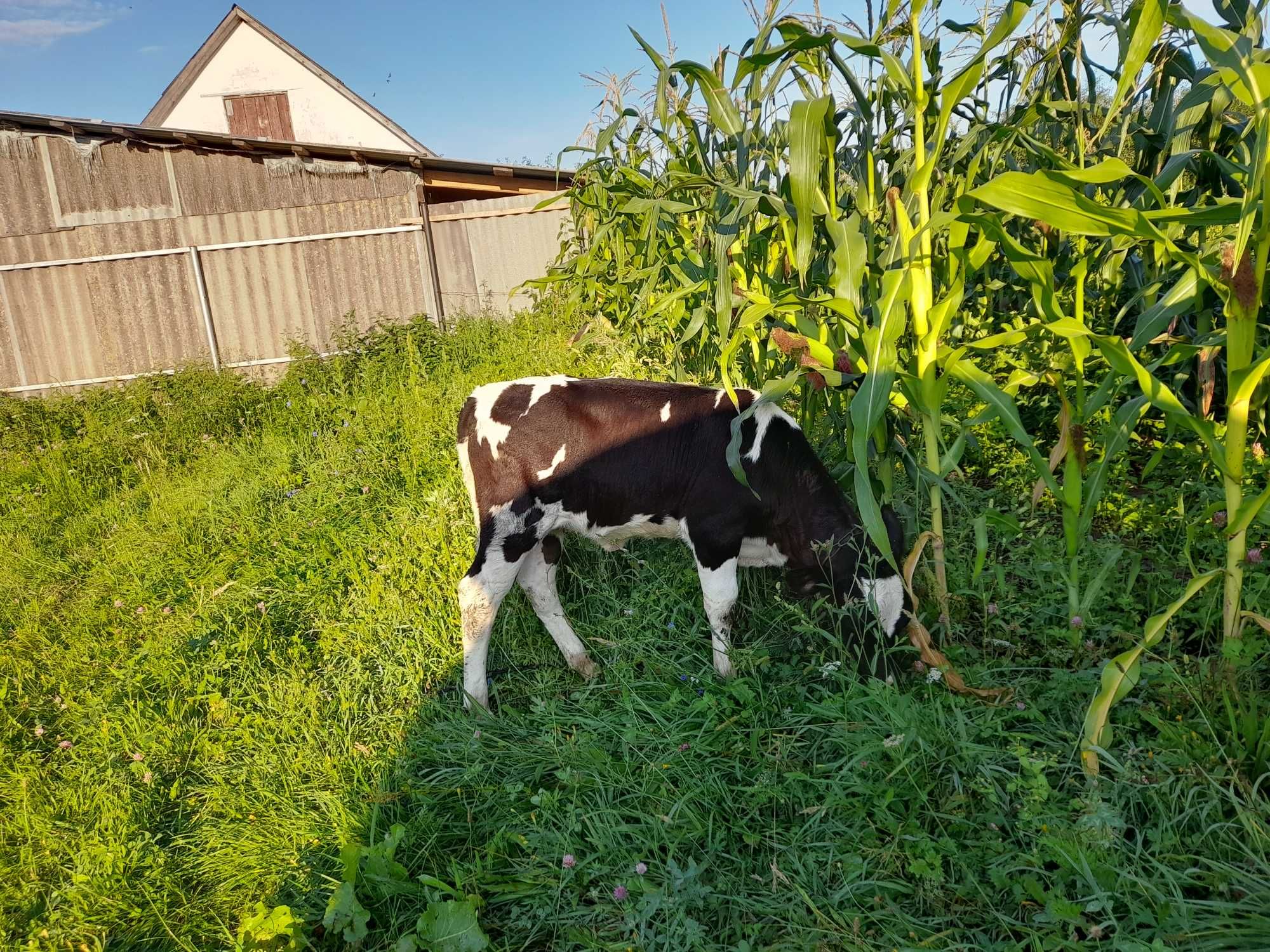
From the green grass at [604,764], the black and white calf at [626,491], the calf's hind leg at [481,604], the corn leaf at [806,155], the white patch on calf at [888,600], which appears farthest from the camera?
the calf's hind leg at [481,604]

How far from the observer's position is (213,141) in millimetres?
10008

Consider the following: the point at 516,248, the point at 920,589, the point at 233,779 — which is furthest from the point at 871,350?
the point at 516,248

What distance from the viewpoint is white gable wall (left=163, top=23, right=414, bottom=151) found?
20703mm

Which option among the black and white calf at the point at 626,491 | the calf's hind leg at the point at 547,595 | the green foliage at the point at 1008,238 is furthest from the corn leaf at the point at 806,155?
the calf's hind leg at the point at 547,595

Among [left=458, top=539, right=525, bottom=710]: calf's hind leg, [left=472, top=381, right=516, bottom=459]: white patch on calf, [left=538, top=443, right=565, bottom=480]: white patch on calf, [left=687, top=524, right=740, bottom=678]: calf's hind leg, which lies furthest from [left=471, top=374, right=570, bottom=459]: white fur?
[left=687, top=524, right=740, bottom=678]: calf's hind leg

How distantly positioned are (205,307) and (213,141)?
215cm

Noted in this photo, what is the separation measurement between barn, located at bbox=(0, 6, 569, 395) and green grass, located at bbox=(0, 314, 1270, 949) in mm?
6317

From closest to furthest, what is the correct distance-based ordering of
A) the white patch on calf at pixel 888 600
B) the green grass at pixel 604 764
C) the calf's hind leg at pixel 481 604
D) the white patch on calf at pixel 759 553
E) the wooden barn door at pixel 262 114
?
1. the green grass at pixel 604 764
2. the white patch on calf at pixel 888 600
3. the white patch on calf at pixel 759 553
4. the calf's hind leg at pixel 481 604
5. the wooden barn door at pixel 262 114

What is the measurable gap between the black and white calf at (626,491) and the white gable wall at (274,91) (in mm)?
19828

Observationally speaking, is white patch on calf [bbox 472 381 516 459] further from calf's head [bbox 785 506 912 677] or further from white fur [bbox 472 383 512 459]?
calf's head [bbox 785 506 912 677]

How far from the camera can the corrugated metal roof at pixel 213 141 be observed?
32.3 feet

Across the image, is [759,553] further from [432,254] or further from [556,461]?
[432,254]

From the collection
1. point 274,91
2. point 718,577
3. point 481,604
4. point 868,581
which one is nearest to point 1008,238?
point 868,581

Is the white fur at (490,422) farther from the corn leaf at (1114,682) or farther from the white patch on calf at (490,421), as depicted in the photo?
the corn leaf at (1114,682)
